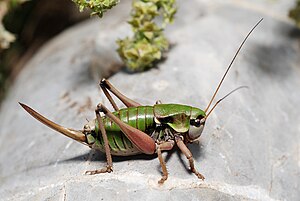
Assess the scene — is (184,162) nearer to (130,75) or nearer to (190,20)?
(130,75)

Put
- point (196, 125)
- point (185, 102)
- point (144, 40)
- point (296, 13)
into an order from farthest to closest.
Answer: point (296, 13), point (144, 40), point (185, 102), point (196, 125)

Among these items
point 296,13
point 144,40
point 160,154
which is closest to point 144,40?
point 144,40

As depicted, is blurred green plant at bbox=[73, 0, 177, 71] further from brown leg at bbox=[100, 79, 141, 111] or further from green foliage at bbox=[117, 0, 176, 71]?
brown leg at bbox=[100, 79, 141, 111]

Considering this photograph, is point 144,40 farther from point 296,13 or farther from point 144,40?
point 296,13

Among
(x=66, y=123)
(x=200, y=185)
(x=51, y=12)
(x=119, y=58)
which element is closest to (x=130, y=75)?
(x=119, y=58)

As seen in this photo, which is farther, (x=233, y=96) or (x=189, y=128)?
(x=233, y=96)

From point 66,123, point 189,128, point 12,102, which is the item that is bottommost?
point 12,102
